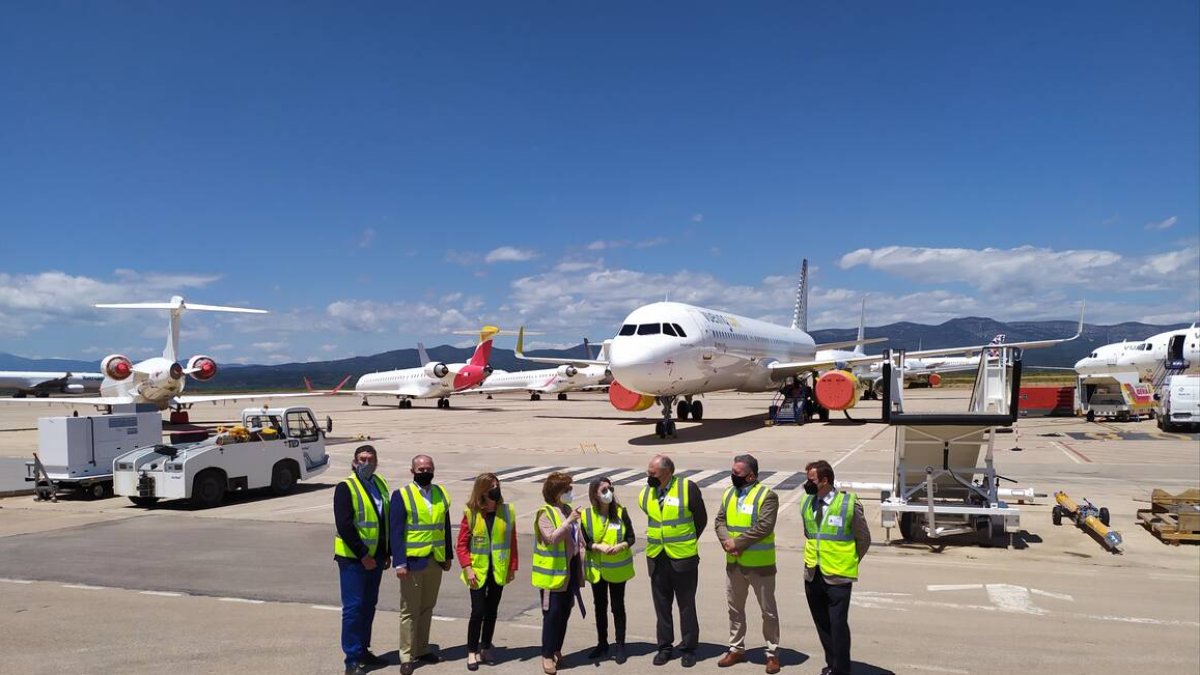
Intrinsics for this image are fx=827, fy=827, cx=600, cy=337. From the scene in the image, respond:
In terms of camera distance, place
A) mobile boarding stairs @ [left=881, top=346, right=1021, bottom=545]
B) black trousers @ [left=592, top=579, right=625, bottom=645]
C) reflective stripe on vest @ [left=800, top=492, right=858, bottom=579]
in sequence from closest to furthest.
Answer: reflective stripe on vest @ [left=800, top=492, right=858, bottom=579], black trousers @ [left=592, top=579, right=625, bottom=645], mobile boarding stairs @ [left=881, top=346, right=1021, bottom=545]

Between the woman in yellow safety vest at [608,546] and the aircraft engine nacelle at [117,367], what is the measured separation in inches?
1441

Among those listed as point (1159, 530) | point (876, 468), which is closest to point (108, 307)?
point (876, 468)

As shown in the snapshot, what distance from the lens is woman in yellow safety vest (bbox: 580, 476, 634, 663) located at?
22.5ft

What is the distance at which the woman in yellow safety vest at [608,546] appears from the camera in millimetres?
6863

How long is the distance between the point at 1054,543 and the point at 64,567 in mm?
14013

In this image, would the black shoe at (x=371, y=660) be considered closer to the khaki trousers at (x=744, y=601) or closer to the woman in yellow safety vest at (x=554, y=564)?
the woman in yellow safety vest at (x=554, y=564)

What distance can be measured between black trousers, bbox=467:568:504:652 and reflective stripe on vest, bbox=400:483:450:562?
425 mm

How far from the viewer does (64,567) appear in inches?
444

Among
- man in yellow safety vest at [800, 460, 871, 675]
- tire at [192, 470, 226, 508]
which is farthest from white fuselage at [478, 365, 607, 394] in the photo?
man in yellow safety vest at [800, 460, 871, 675]

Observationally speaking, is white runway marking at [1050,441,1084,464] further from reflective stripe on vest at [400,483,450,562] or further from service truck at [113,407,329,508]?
reflective stripe on vest at [400,483,450,562]

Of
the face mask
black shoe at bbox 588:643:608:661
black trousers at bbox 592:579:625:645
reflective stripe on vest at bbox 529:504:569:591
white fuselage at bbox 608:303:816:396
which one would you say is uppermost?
white fuselage at bbox 608:303:816:396

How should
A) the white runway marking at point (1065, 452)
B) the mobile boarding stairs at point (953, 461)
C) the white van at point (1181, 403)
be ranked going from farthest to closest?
the white van at point (1181, 403)
the white runway marking at point (1065, 452)
the mobile boarding stairs at point (953, 461)

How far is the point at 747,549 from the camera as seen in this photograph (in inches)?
271

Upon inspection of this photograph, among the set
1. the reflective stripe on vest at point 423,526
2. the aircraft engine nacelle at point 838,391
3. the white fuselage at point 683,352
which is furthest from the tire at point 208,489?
the aircraft engine nacelle at point 838,391
